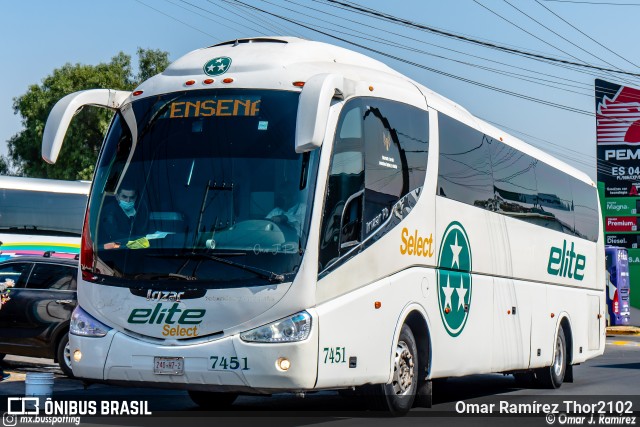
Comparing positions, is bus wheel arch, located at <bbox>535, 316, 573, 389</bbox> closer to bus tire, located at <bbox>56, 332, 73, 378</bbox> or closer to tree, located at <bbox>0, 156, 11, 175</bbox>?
bus tire, located at <bbox>56, 332, 73, 378</bbox>

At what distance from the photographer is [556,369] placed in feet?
57.3

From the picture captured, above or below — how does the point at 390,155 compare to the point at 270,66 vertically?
below

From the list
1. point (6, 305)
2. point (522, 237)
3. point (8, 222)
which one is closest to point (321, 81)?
point (522, 237)

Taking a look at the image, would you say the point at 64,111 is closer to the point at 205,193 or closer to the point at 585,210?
the point at 205,193

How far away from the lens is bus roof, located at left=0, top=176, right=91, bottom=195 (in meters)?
32.8

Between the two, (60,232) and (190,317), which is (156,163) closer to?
(190,317)

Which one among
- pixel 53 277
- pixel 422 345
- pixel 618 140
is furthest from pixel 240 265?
pixel 618 140

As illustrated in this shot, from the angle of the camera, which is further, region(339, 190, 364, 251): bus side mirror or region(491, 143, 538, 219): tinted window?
region(491, 143, 538, 219): tinted window

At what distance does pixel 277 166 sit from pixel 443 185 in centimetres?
333

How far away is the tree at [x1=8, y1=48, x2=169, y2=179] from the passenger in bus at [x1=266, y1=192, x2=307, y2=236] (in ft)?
167

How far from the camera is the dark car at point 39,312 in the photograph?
16.3 m

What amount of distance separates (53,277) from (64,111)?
6.56 meters

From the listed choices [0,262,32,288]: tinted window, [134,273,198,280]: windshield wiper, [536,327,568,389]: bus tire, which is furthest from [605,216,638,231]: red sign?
[134,273,198,280]: windshield wiper

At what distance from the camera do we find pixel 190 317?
32.8ft
